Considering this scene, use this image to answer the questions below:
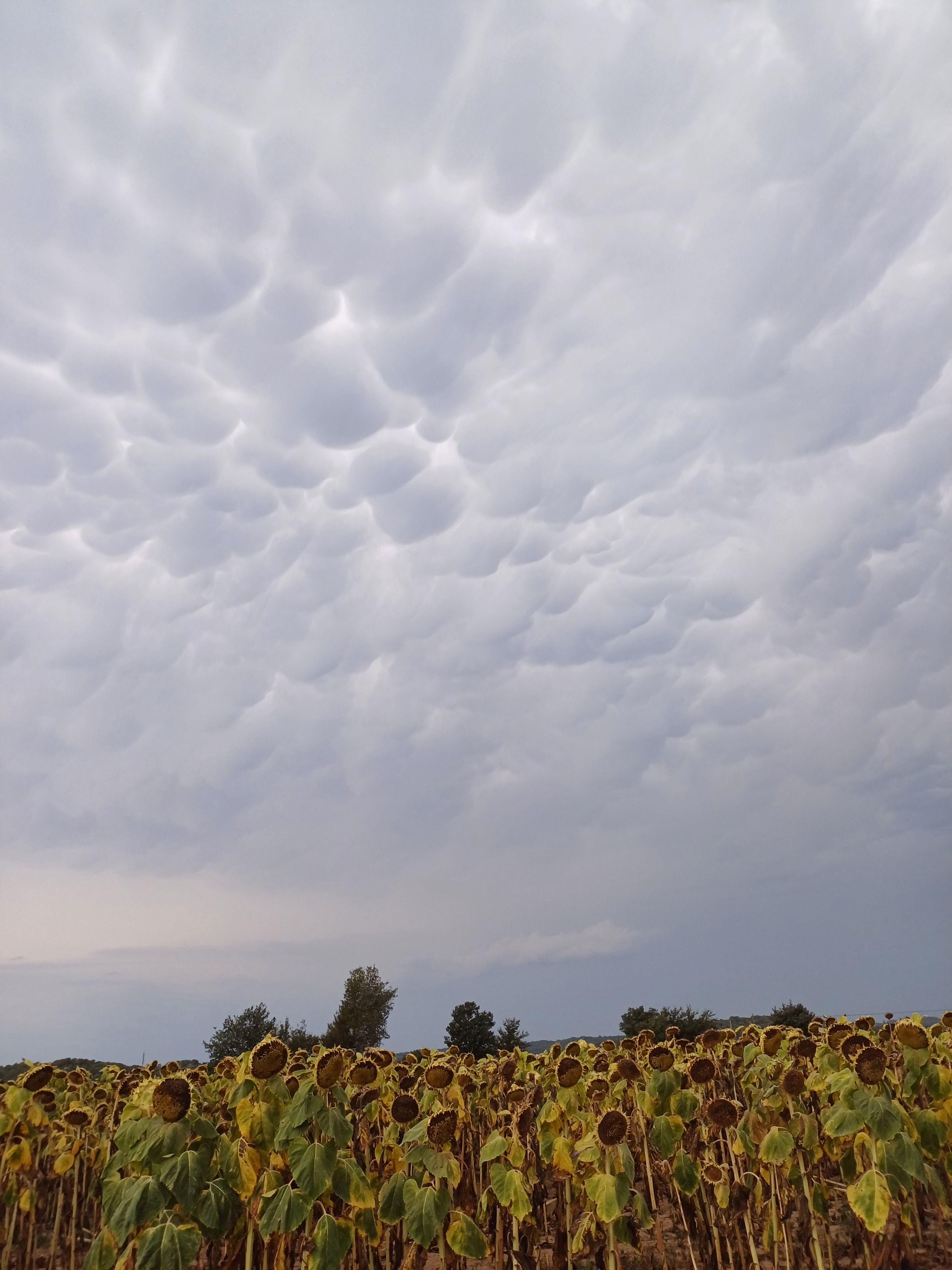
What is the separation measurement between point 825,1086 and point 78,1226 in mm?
12850

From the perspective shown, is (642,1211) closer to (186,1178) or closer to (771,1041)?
(771,1041)

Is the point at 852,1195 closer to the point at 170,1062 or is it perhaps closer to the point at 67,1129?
the point at 170,1062

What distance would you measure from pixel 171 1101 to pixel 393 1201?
2189mm

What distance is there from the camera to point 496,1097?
12.6m

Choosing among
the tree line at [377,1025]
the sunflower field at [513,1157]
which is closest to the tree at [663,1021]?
the tree line at [377,1025]

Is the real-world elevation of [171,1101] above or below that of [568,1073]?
above

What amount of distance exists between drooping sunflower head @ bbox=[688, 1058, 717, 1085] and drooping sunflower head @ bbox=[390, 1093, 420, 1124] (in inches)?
127

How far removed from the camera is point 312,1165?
21.2 feet

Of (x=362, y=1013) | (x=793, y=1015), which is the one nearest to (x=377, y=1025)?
→ (x=362, y=1013)

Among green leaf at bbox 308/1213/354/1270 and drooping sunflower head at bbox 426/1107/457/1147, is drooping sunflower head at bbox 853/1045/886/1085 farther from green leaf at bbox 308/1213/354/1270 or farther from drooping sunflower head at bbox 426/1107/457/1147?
green leaf at bbox 308/1213/354/1270

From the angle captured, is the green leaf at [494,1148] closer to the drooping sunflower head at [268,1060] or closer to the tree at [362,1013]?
the drooping sunflower head at [268,1060]

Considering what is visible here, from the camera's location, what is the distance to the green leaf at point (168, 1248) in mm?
5465

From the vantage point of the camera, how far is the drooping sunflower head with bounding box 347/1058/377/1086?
8.44 metres

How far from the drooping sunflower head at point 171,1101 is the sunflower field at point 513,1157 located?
2 cm
